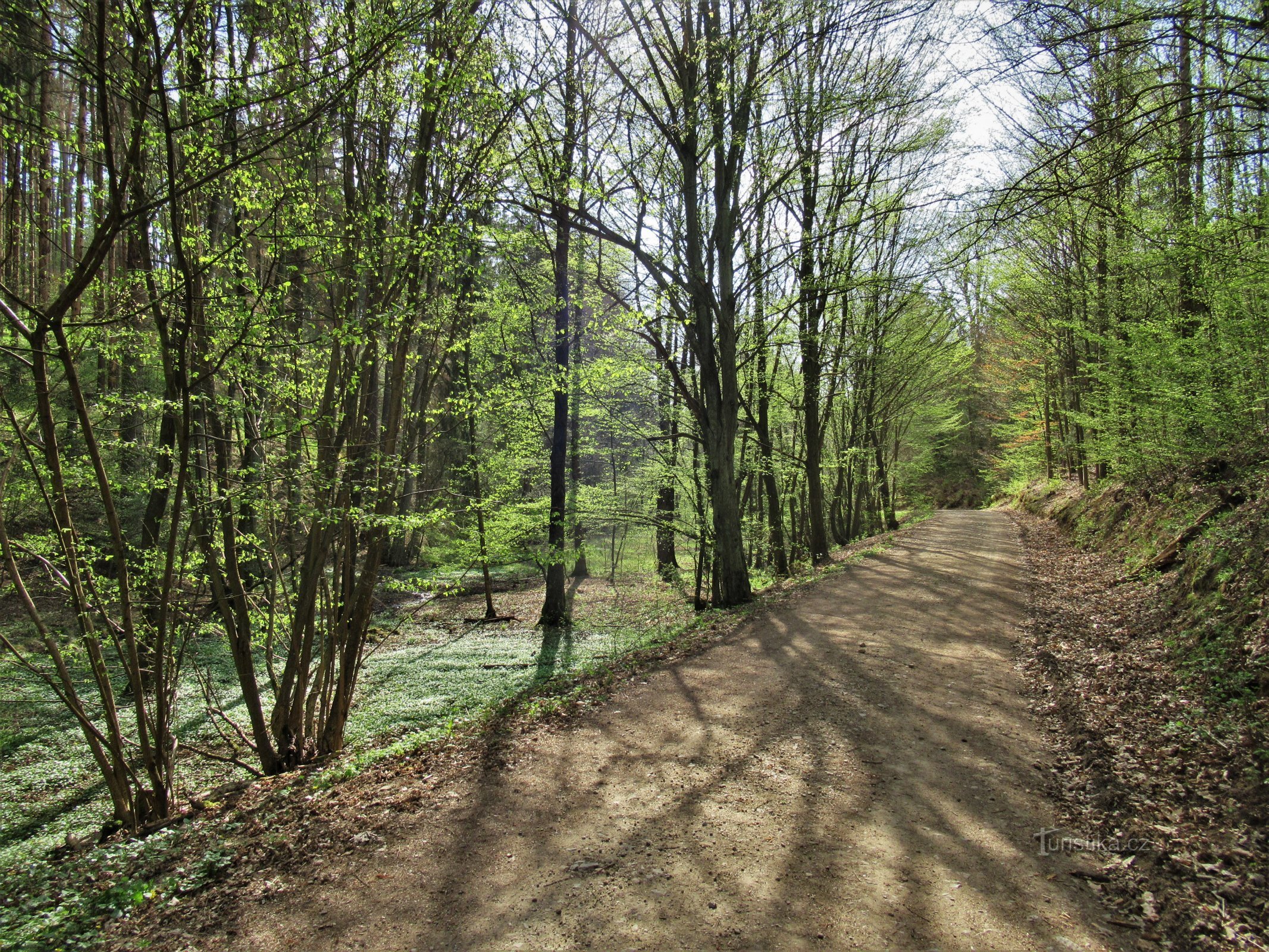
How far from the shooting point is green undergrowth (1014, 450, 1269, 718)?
421 centimetres

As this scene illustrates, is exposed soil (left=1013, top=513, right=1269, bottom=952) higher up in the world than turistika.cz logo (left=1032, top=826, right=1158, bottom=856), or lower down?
higher up

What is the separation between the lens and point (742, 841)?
328 cm

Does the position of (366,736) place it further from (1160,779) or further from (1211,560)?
(1211,560)

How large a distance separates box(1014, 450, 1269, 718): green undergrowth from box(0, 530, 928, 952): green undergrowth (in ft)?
15.4

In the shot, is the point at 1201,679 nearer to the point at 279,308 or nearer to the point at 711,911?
the point at 711,911

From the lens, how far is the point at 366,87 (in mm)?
4910

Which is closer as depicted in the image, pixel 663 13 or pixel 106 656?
pixel 106 656

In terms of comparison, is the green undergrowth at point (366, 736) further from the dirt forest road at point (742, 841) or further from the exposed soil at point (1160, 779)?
the exposed soil at point (1160, 779)

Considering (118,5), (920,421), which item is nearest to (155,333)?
(118,5)

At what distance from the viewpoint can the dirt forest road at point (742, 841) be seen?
8.66 feet

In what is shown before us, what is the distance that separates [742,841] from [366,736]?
4327mm

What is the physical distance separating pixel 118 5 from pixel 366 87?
5.35 ft

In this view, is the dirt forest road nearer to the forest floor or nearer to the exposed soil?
the forest floor

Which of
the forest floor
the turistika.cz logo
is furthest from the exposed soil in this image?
the forest floor
